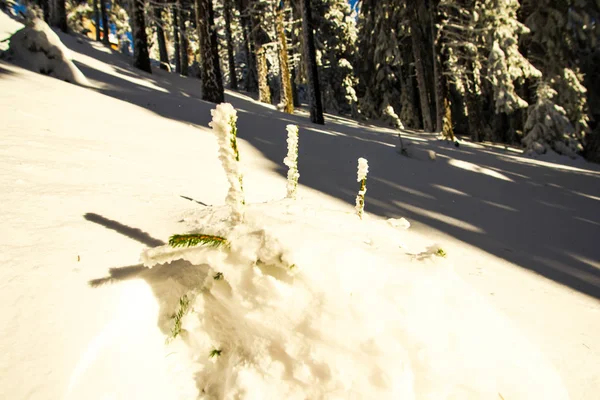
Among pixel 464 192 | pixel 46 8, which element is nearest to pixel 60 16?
pixel 46 8

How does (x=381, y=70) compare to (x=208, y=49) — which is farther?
(x=381, y=70)

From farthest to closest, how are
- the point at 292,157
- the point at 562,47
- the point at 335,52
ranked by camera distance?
the point at 335,52 → the point at 562,47 → the point at 292,157

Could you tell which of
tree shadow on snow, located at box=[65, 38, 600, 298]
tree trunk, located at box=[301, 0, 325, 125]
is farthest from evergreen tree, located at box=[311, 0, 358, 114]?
tree shadow on snow, located at box=[65, 38, 600, 298]

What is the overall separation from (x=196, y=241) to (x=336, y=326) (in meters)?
0.67

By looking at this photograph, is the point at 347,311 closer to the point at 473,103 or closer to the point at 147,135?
the point at 147,135

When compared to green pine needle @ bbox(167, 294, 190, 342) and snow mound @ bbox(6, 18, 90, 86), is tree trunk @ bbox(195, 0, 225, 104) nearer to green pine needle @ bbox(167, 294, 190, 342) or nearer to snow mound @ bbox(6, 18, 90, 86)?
snow mound @ bbox(6, 18, 90, 86)

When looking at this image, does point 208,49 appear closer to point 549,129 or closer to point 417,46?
point 417,46

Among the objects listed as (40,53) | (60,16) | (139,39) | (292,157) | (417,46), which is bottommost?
(292,157)

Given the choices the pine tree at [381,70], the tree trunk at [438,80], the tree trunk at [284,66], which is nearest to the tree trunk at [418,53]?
the pine tree at [381,70]

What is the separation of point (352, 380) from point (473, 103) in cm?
1739

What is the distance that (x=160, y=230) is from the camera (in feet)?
7.06

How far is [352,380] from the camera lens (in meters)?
1.19

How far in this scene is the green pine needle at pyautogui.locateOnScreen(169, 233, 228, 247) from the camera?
1.47 meters

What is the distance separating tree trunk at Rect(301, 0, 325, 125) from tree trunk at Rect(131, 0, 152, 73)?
508cm
